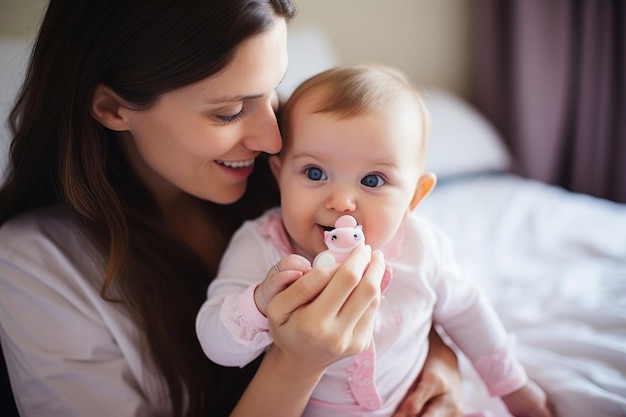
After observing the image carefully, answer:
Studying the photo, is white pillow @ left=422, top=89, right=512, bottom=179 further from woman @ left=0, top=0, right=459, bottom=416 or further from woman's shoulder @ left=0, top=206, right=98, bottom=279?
woman's shoulder @ left=0, top=206, right=98, bottom=279

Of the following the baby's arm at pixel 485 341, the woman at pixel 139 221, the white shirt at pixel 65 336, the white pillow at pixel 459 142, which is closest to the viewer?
the woman at pixel 139 221

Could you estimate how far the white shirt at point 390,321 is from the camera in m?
Answer: 0.89

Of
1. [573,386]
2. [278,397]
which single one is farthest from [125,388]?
[573,386]

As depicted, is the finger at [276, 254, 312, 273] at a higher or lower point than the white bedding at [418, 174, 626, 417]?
higher

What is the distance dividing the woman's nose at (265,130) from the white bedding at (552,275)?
2.52ft

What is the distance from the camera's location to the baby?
0.92m

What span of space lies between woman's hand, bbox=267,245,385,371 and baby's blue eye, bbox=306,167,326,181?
22 centimetres

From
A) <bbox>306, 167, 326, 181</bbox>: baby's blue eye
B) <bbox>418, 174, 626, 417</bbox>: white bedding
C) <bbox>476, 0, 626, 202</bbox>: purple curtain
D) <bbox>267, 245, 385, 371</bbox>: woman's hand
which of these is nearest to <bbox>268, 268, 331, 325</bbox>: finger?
<bbox>267, 245, 385, 371</bbox>: woman's hand

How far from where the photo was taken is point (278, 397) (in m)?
0.90

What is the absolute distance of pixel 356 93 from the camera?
95cm

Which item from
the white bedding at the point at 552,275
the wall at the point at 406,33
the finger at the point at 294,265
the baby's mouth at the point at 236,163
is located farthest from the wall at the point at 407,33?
the finger at the point at 294,265

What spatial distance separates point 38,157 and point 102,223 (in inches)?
7.8

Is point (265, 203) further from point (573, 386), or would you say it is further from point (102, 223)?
point (573, 386)

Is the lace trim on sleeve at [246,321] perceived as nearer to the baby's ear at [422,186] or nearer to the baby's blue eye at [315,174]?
the baby's blue eye at [315,174]
